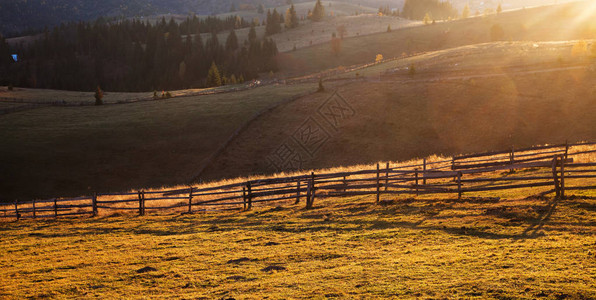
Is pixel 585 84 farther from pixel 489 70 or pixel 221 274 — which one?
pixel 221 274

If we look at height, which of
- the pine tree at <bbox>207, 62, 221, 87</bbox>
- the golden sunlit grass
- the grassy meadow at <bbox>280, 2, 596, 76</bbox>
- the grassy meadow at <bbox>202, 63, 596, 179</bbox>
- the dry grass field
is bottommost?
the golden sunlit grass

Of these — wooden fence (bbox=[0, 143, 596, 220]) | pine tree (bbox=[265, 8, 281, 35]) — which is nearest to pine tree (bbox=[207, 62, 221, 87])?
pine tree (bbox=[265, 8, 281, 35])

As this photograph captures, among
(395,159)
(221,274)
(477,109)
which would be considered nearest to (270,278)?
(221,274)

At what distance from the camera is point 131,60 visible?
570 ft

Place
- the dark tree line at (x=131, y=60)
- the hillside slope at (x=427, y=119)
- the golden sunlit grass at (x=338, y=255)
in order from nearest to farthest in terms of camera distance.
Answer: the golden sunlit grass at (x=338, y=255) → the hillside slope at (x=427, y=119) → the dark tree line at (x=131, y=60)

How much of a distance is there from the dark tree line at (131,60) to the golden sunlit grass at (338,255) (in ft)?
344

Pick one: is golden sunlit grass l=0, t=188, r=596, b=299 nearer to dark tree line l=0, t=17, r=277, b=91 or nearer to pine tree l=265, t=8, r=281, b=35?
dark tree line l=0, t=17, r=277, b=91

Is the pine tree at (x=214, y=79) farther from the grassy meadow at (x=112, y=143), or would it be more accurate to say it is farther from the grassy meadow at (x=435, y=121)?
the grassy meadow at (x=435, y=121)

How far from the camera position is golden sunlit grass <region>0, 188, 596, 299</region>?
426 inches

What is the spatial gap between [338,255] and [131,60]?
177873 millimetres

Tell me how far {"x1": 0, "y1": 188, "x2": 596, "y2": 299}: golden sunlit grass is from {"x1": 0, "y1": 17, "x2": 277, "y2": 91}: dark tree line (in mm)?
104811

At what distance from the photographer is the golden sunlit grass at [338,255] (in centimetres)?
1082

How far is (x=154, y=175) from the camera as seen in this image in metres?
49.3

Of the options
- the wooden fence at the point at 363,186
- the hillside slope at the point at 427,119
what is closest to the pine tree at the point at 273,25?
the hillside slope at the point at 427,119
